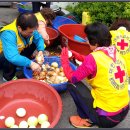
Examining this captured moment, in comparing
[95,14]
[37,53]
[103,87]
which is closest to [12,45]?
[37,53]

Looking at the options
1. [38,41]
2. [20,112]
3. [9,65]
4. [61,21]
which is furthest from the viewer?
[61,21]

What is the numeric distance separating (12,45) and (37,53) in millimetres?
521

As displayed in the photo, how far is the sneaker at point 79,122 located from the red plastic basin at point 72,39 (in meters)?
1.22

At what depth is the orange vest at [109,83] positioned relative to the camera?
2313 mm

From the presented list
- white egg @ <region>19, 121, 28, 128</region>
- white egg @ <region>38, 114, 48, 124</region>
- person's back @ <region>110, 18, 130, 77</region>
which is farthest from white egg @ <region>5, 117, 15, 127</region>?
person's back @ <region>110, 18, 130, 77</region>

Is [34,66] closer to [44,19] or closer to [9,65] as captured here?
[9,65]

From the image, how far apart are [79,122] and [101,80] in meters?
0.57

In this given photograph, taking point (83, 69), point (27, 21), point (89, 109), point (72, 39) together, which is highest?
point (27, 21)

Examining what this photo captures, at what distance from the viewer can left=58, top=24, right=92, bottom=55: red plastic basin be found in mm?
3760

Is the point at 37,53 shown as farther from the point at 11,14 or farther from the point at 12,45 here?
the point at 11,14

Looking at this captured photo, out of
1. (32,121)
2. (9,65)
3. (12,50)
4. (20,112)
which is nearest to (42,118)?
(32,121)

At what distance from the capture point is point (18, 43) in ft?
10.1

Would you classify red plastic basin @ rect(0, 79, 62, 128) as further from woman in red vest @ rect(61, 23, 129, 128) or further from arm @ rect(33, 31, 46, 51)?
arm @ rect(33, 31, 46, 51)

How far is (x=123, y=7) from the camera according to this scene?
14.2 ft
